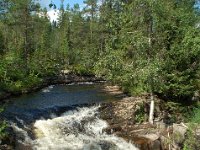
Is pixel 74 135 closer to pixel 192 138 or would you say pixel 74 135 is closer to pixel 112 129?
pixel 112 129

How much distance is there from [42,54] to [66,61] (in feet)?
34.5

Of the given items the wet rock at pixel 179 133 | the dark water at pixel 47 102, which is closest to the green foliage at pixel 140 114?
the wet rock at pixel 179 133

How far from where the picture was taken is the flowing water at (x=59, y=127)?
21.7 metres

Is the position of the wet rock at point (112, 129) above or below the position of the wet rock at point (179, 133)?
below

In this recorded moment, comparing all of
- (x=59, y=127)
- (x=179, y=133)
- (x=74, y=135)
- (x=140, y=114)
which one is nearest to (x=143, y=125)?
(x=140, y=114)

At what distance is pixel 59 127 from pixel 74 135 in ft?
4.74

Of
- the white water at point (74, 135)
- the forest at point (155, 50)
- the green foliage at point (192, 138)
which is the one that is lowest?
the white water at point (74, 135)

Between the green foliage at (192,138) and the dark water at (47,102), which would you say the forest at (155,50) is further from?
the green foliage at (192,138)

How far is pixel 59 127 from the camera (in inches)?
946

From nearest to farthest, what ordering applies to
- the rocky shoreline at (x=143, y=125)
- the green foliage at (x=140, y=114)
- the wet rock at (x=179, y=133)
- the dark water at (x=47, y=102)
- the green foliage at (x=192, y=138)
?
the green foliage at (x=192, y=138)
the wet rock at (x=179, y=133)
the rocky shoreline at (x=143, y=125)
the green foliage at (x=140, y=114)
the dark water at (x=47, y=102)

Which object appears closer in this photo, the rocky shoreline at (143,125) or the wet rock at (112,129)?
the rocky shoreline at (143,125)

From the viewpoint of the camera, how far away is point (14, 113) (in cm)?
2542

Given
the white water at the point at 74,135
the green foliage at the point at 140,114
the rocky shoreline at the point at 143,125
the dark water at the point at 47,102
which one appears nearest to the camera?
the rocky shoreline at the point at 143,125

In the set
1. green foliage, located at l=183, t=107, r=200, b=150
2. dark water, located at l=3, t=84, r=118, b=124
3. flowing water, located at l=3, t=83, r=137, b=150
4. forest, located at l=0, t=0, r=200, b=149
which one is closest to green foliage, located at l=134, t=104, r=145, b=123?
forest, located at l=0, t=0, r=200, b=149
